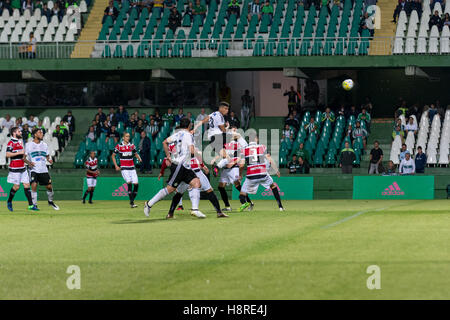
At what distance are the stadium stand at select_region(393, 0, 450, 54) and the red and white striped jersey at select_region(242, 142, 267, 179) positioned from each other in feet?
49.8

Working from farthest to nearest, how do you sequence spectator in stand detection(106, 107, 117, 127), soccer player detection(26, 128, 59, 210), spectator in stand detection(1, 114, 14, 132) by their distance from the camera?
spectator in stand detection(1, 114, 14, 132) → spectator in stand detection(106, 107, 117, 127) → soccer player detection(26, 128, 59, 210)

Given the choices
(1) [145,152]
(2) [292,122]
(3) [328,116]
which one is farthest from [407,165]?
(1) [145,152]

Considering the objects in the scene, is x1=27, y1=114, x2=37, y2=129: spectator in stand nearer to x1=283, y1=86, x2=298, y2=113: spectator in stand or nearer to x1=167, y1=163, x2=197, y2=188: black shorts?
x1=283, y1=86, x2=298, y2=113: spectator in stand

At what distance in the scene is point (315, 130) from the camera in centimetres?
3519

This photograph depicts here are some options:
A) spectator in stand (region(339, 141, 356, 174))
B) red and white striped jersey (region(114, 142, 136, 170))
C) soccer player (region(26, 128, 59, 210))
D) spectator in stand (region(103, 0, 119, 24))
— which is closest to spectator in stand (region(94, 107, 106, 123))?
spectator in stand (region(103, 0, 119, 24))

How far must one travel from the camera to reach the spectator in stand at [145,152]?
33.8m

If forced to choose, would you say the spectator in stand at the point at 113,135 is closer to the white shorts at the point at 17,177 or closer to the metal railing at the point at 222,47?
the metal railing at the point at 222,47

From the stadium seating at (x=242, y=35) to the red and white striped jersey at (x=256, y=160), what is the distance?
1510 centimetres

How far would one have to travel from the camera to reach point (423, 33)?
36344mm

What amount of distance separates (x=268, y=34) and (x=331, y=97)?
5.54 metres

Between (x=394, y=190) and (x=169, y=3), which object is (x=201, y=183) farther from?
(x=169, y=3)

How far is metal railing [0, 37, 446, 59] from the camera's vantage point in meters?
36.1

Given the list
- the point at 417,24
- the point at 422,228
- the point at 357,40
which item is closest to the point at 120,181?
the point at 357,40

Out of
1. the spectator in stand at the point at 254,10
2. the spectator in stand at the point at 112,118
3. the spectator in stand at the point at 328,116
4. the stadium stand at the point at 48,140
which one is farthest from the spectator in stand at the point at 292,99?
the stadium stand at the point at 48,140
